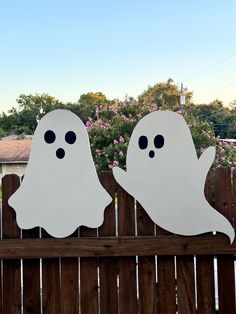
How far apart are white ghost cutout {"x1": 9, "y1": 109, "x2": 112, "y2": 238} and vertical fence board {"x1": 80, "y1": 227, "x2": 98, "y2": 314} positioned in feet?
0.21

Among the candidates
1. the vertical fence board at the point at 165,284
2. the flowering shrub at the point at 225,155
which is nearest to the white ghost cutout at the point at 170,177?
the vertical fence board at the point at 165,284

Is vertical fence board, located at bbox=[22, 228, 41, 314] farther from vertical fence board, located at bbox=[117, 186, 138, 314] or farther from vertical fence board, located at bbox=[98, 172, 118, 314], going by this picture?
vertical fence board, located at bbox=[117, 186, 138, 314]

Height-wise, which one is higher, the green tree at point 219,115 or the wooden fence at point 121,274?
the green tree at point 219,115

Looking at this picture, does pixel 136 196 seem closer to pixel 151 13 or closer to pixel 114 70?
pixel 151 13

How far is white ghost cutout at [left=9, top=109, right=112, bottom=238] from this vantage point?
2.06 metres

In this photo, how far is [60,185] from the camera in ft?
6.83

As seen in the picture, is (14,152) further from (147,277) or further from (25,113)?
(147,277)

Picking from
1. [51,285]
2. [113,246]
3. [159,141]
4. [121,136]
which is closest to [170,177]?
[159,141]

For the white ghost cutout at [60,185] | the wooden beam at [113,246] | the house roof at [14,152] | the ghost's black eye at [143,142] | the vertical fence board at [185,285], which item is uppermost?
the house roof at [14,152]

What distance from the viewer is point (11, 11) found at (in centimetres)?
770

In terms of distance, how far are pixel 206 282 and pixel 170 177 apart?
0.63 m

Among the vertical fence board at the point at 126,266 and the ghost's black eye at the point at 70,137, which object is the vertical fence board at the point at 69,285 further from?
the ghost's black eye at the point at 70,137

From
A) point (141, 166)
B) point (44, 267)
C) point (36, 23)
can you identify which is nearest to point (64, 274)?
point (44, 267)

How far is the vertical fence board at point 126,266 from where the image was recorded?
2062 millimetres
